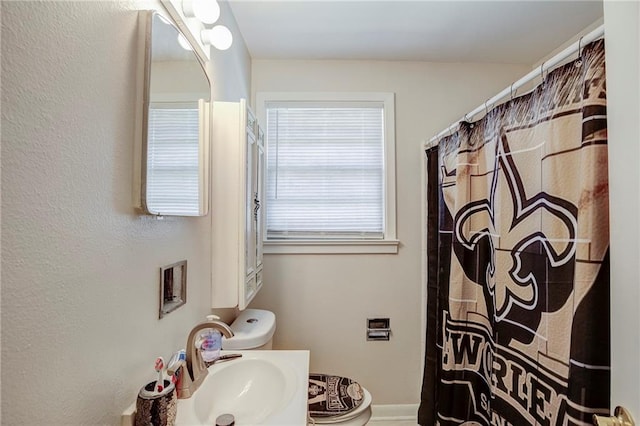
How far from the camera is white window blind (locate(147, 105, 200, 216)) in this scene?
83cm

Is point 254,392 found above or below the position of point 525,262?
below

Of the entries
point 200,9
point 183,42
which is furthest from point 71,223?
point 200,9

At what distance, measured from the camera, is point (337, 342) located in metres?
2.10

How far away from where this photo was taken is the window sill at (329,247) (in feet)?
6.81

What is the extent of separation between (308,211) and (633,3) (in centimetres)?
171

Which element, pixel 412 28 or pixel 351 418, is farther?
pixel 412 28

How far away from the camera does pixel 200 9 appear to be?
1043 mm

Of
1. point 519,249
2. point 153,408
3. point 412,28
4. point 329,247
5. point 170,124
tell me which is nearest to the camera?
point 153,408

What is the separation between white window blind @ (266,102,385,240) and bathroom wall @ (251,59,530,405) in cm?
13

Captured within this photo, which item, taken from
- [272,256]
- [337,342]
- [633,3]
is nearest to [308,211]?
[272,256]

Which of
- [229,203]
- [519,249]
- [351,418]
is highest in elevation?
[229,203]

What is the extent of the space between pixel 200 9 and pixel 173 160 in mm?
506

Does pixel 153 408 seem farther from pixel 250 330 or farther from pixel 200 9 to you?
pixel 200 9

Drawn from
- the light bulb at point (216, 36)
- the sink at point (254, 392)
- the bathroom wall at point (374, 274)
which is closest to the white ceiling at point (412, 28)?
the bathroom wall at point (374, 274)
